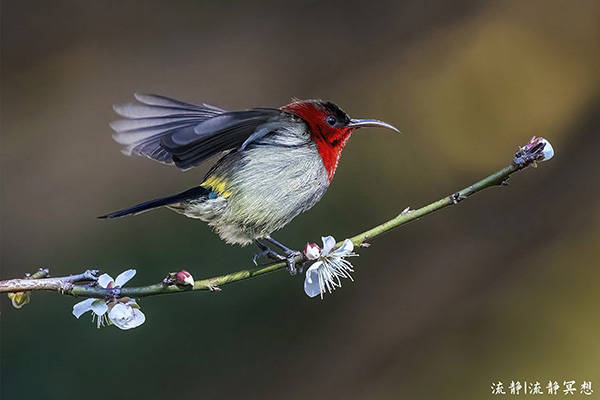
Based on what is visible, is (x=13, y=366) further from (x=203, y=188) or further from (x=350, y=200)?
(x=203, y=188)

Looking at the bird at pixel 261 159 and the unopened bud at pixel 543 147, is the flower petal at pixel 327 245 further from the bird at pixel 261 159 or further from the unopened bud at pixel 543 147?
the unopened bud at pixel 543 147

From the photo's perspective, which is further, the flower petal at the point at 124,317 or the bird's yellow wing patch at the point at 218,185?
the bird's yellow wing patch at the point at 218,185

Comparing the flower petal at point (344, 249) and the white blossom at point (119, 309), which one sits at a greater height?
the flower petal at point (344, 249)

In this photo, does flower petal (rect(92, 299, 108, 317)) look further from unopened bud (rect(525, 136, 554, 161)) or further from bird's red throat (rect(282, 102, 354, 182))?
unopened bud (rect(525, 136, 554, 161))

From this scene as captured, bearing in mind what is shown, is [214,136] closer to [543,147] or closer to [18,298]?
[18,298]

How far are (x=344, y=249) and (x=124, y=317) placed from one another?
1.31ft

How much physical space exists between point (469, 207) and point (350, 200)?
1.88 ft

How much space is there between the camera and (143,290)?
3.60ft

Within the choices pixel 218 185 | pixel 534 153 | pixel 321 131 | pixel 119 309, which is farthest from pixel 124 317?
pixel 534 153

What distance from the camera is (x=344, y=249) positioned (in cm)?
115

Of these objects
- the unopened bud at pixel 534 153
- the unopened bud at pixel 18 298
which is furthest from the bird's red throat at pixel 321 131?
the unopened bud at pixel 18 298

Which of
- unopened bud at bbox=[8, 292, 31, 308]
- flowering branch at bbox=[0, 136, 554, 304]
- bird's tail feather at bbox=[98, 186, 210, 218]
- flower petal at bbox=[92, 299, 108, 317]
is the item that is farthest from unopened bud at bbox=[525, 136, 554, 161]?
unopened bud at bbox=[8, 292, 31, 308]

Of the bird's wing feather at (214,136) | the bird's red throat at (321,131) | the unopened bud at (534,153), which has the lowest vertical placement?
the unopened bud at (534,153)

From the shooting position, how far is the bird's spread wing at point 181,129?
1.24 m
